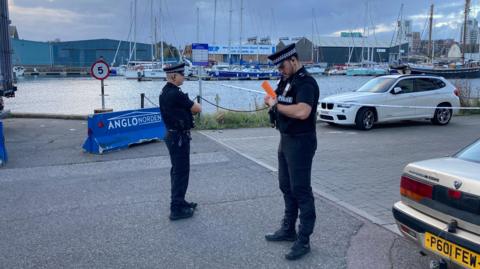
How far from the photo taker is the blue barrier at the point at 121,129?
369 inches

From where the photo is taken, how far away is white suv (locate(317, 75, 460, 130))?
12.7 meters

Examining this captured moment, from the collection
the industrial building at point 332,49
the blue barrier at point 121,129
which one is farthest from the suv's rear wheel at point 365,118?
the industrial building at point 332,49

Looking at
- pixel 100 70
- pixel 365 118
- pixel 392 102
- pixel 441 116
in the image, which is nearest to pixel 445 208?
pixel 365 118

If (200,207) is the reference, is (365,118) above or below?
above

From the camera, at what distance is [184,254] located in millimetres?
4379

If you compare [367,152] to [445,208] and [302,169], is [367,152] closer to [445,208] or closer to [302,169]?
[302,169]

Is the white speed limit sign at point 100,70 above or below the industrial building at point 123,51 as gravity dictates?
below

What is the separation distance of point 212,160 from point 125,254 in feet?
14.6

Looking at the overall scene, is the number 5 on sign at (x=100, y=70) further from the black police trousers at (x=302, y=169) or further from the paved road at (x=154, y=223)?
the black police trousers at (x=302, y=169)

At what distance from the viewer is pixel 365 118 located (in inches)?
504

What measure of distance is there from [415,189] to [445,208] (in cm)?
40

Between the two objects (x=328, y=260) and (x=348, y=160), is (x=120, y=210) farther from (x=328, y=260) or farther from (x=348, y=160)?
(x=348, y=160)

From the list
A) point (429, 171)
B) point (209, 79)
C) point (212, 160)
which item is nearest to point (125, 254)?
point (429, 171)

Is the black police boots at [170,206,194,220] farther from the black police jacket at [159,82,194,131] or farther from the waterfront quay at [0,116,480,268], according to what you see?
the black police jacket at [159,82,194,131]
